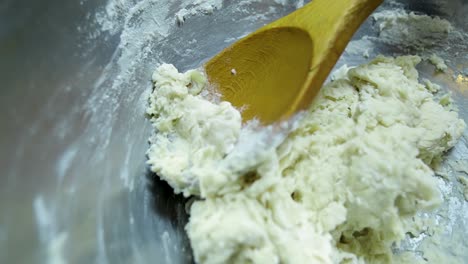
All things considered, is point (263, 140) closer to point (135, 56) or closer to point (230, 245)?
point (230, 245)

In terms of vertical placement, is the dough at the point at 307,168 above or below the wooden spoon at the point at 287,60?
below

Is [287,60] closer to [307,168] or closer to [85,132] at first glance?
[307,168]

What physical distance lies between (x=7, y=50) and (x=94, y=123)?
1.27 ft

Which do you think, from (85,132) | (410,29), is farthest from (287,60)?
(410,29)

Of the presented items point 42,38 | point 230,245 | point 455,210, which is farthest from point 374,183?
point 42,38

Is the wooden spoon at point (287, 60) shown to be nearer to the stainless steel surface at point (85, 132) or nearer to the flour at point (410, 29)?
the stainless steel surface at point (85, 132)

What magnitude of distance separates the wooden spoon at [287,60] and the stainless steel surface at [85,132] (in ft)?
1.10

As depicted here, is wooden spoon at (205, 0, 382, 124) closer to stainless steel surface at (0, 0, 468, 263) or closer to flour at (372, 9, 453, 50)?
stainless steel surface at (0, 0, 468, 263)

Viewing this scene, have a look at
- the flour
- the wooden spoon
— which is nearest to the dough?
the wooden spoon

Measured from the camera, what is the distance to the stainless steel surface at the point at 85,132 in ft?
4.08

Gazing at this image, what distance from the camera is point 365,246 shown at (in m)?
1.57

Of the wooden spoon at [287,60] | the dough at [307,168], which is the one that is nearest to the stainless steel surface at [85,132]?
the dough at [307,168]

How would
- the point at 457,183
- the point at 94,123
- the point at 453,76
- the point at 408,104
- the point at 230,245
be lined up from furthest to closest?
the point at 453,76, the point at 457,183, the point at 408,104, the point at 94,123, the point at 230,245

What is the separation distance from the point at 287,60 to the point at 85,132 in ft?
2.60
